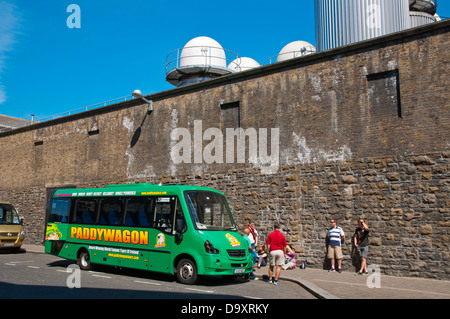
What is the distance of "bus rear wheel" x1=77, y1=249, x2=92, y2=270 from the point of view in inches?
499

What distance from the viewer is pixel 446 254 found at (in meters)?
11.1

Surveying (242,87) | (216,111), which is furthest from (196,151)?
(242,87)

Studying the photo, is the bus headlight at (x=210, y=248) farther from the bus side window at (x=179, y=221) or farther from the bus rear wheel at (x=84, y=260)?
the bus rear wheel at (x=84, y=260)

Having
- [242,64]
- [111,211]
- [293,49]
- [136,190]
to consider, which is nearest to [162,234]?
[136,190]

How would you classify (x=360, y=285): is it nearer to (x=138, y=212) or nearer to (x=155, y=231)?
(x=155, y=231)

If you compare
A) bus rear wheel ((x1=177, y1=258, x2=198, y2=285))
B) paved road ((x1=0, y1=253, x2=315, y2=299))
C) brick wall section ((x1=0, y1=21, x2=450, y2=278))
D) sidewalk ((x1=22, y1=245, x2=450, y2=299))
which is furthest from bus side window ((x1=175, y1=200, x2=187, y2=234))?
brick wall section ((x1=0, y1=21, x2=450, y2=278))

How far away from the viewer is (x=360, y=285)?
1005cm

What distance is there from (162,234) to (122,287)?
1.87m

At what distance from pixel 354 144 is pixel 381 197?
1.86 metres

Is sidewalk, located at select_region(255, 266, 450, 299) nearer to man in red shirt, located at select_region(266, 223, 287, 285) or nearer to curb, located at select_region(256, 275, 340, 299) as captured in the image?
curb, located at select_region(256, 275, 340, 299)

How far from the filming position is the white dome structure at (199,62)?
811 inches

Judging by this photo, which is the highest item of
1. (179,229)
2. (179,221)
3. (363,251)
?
(179,221)

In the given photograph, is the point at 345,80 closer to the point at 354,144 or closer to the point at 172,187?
the point at 354,144

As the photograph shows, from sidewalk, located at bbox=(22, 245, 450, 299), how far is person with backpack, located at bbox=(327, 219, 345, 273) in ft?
1.20
